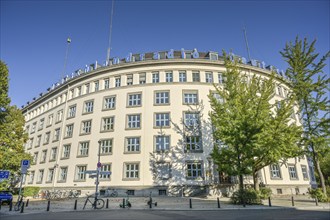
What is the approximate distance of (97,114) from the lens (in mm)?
32219

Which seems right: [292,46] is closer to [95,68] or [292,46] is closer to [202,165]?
[202,165]

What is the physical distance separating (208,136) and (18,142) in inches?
1020

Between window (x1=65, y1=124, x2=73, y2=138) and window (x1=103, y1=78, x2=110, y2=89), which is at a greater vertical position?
window (x1=103, y1=78, x2=110, y2=89)

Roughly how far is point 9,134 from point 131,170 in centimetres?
1743

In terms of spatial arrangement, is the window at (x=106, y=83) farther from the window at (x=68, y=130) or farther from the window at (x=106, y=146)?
the window at (x=106, y=146)

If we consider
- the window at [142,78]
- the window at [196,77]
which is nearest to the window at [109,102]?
the window at [142,78]

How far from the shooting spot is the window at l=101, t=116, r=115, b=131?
3063 centimetres

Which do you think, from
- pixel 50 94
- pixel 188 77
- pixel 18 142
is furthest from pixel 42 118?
pixel 188 77

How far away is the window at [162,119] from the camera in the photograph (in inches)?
1136

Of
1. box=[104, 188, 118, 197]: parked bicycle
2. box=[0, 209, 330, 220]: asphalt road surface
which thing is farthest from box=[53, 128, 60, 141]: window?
box=[0, 209, 330, 220]: asphalt road surface

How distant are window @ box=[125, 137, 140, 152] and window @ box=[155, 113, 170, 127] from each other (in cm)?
350

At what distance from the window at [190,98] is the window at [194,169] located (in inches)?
340

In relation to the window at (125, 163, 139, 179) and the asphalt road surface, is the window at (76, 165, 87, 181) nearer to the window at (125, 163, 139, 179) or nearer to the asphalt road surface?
the window at (125, 163, 139, 179)

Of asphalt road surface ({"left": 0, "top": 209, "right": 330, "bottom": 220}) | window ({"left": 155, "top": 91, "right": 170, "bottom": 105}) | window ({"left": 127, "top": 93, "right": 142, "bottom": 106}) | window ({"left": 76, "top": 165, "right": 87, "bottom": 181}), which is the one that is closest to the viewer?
asphalt road surface ({"left": 0, "top": 209, "right": 330, "bottom": 220})
